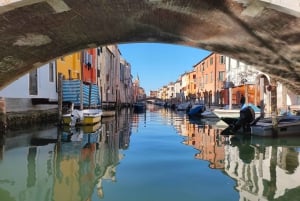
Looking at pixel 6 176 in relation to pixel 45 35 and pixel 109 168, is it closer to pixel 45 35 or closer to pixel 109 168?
pixel 109 168

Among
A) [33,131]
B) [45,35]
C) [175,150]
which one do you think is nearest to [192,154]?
[175,150]

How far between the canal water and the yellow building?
1066 centimetres

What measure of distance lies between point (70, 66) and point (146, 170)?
1836 centimetres

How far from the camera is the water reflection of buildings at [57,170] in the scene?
6238 millimetres

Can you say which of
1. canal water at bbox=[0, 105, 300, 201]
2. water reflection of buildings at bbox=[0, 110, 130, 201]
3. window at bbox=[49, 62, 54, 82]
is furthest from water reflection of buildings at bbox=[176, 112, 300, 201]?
window at bbox=[49, 62, 54, 82]

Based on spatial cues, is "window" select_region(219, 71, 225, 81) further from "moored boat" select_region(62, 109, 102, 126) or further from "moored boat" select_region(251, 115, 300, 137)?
"moored boat" select_region(251, 115, 300, 137)

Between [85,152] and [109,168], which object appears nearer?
[109,168]

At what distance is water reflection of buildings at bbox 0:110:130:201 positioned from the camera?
624cm

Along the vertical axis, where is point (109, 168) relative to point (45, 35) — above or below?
below

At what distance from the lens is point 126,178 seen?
7168 mm

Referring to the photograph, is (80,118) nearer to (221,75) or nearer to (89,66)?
(89,66)

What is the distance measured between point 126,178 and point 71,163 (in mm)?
2194

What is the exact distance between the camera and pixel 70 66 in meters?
25.1

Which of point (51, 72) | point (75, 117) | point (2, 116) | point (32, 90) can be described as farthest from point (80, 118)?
point (2, 116)
